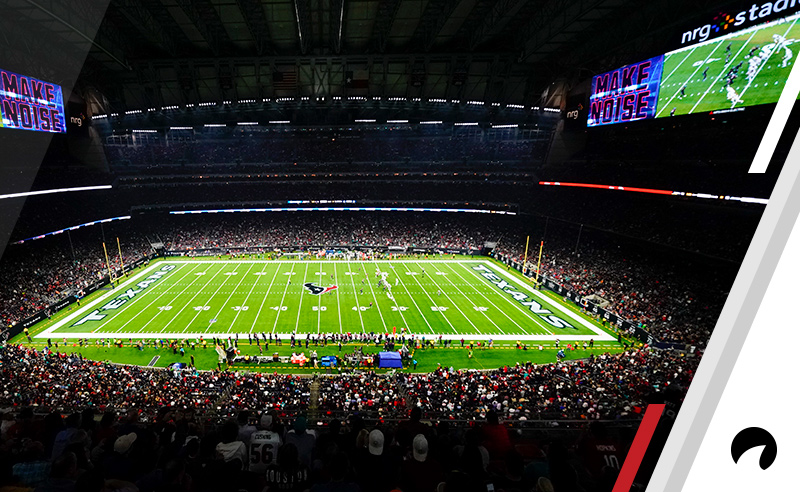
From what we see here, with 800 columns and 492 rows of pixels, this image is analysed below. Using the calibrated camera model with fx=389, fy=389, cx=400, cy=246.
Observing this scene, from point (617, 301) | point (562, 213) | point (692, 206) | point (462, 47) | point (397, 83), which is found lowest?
point (617, 301)

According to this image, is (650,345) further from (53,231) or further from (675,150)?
(53,231)

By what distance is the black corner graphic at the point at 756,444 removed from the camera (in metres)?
1.82

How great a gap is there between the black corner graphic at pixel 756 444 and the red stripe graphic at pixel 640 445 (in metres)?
0.69

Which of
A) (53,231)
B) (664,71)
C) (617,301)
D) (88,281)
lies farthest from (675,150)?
(53,231)

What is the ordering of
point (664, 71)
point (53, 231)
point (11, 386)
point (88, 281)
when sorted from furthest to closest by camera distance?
point (53, 231) < point (88, 281) < point (664, 71) < point (11, 386)

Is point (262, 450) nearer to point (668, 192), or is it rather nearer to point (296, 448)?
point (296, 448)

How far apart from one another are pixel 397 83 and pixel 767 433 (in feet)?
144

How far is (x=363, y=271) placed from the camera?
38.9m

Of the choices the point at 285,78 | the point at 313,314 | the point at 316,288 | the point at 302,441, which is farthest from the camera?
the point at 285,78

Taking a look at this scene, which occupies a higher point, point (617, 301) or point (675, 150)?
point (675, 150)

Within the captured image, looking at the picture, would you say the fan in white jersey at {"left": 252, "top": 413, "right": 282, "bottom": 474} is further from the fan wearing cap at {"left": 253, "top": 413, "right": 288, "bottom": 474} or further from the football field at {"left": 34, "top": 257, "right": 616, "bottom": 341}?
the football field at {"left": 34, "top": 257, "right": 616, "bottom": 341}

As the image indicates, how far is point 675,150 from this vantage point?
34.3m

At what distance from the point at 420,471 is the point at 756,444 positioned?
3435 mm

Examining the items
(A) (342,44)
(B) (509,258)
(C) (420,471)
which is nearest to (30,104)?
(A) (342,44)
